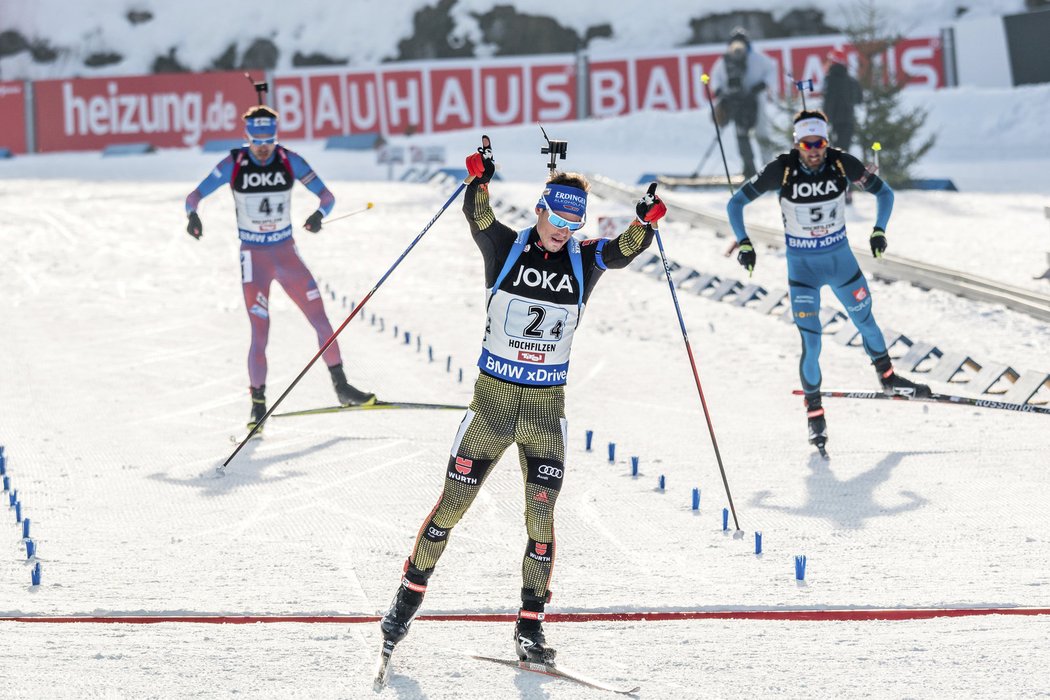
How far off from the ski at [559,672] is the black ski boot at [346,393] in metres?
4.94

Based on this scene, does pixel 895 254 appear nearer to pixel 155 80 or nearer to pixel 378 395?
pixel 378 395

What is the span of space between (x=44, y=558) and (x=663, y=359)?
6.79m

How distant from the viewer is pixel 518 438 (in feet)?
19.2

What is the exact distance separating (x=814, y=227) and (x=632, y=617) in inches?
170

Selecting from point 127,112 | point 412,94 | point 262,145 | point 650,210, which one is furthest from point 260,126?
Answer: point 127,112

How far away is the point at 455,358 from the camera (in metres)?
12.7

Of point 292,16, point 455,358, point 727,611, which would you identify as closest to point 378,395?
point 455,358

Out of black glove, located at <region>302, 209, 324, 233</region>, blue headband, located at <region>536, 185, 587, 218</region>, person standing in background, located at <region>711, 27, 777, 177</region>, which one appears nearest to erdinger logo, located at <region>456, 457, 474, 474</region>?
blue headband, located at <region>536, 185, 587, 218</region>

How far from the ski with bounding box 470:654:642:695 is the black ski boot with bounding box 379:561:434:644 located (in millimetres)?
333

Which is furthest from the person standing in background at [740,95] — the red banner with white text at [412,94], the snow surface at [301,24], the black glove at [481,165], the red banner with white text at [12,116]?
the red banner with white text at [12,116]

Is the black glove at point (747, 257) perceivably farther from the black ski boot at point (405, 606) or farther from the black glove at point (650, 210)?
the black ski boot at point (405, 606)

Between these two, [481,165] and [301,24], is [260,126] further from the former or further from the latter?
[301,24]

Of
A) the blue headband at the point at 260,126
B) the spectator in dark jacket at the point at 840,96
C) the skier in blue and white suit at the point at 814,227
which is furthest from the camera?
the spectator in dark jacket at the point at 840,96

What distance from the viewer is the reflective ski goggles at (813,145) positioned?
948 centimetres
